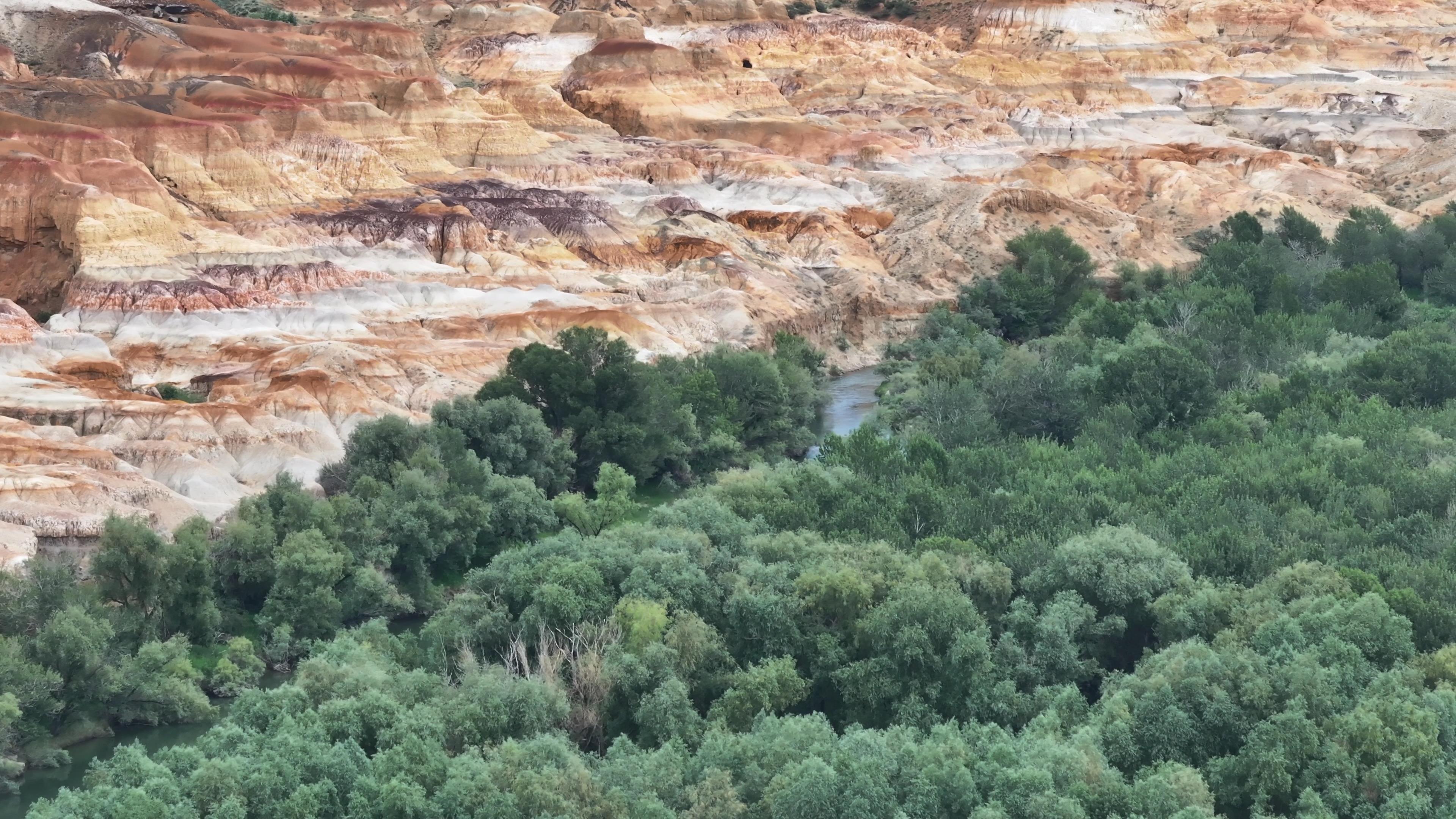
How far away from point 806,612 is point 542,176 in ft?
227

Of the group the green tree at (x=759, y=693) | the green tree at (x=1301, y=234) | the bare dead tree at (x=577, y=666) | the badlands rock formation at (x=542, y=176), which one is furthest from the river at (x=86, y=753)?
the green tree at (x=1301, y=234)

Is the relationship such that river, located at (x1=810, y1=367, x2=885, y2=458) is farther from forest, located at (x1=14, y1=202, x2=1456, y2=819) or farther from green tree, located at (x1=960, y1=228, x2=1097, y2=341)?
green tree, located at (x1=960, y1=228, x2=1097, y2=341)

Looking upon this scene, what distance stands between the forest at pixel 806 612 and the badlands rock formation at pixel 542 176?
18.6ft

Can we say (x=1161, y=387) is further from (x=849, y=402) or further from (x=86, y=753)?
(x=86, y=753)

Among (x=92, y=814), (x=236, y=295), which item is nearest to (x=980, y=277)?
(x=236, y=295)

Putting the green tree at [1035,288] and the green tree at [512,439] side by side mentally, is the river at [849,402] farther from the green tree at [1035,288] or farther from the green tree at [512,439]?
→ the green tree at [512,439]

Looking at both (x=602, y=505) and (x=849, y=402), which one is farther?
(x=849, y=402)

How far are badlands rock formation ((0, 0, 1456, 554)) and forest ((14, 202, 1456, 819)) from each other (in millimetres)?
5657

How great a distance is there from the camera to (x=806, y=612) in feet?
144

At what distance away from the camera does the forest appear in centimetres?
3481

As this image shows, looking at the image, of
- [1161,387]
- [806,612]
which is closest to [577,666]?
[806,612]

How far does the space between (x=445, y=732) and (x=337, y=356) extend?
1285 inches

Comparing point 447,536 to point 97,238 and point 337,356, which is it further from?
point 97,238

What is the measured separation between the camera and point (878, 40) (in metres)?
154
